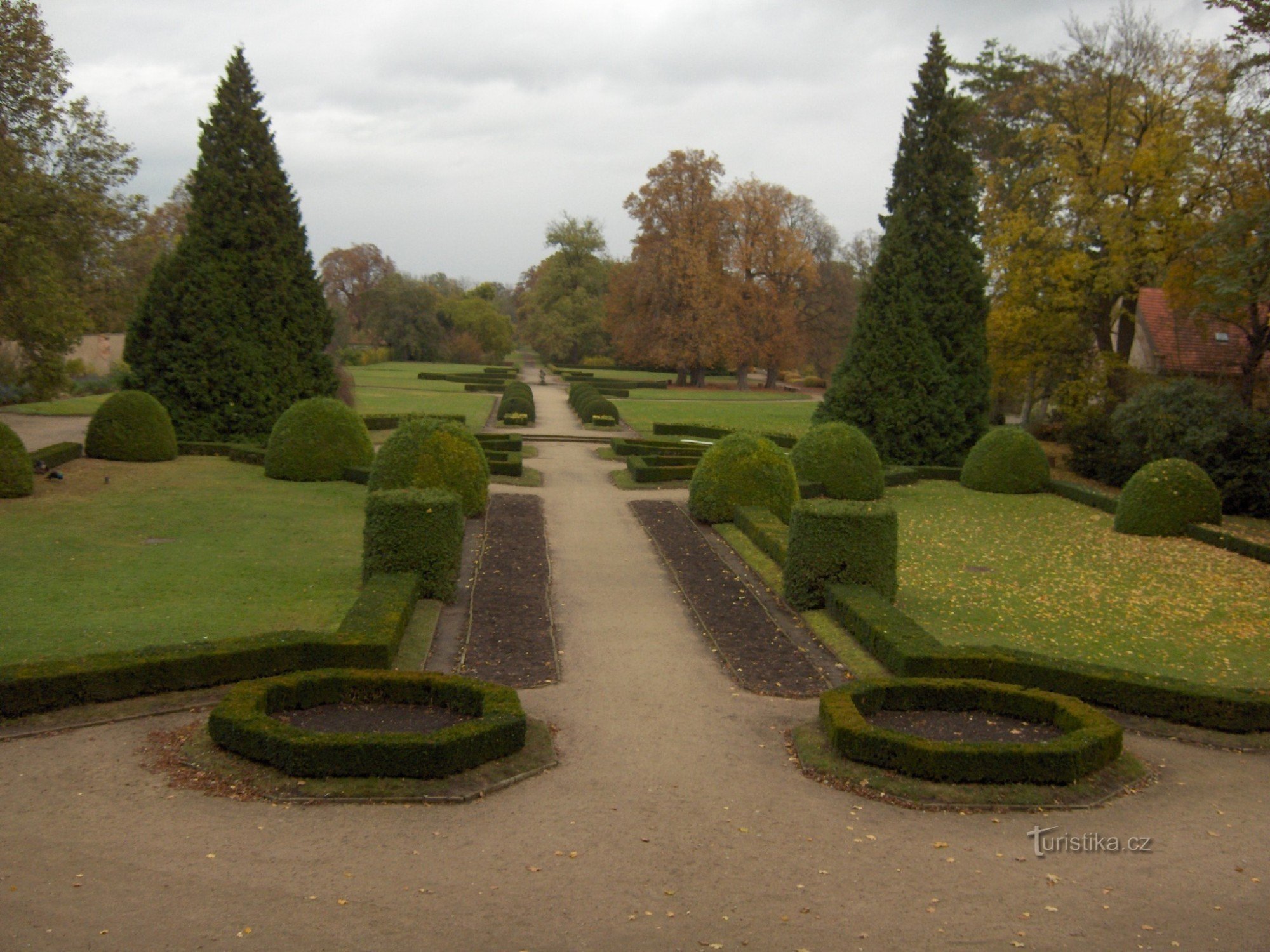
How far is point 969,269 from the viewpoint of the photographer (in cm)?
3022

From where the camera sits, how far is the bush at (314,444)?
22172mm

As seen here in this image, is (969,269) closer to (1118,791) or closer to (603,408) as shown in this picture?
(603,408)

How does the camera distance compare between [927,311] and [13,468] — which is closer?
[13,468]

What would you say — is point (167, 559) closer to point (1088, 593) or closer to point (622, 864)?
point (622, 864)

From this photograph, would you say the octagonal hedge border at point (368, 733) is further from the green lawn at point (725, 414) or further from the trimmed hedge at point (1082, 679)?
the green lawn at point (725, 414)

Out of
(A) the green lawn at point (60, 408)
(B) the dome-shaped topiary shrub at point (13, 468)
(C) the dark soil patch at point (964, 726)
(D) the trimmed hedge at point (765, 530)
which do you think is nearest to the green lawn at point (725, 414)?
(D) the trimmed hedge at point (765, 530)

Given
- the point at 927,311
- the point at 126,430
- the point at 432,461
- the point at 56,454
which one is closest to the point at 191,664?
the point at 432,461

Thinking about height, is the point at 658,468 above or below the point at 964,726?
above

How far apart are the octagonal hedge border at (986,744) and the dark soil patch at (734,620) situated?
1300mm

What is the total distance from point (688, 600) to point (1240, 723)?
6.72 metres

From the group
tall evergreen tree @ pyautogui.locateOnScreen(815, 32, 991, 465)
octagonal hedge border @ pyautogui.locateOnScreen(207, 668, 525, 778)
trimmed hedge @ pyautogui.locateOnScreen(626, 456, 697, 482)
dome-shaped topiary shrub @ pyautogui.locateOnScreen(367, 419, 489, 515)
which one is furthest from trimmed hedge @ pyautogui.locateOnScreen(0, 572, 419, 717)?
tall evergreen tree @ pyautogui.locateOnScreen(815, 32, 991, 465)

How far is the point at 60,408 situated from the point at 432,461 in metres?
22.0

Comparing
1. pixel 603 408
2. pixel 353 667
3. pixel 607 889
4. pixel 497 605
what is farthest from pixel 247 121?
pixel 607 889

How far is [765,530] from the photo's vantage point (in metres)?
16.8
